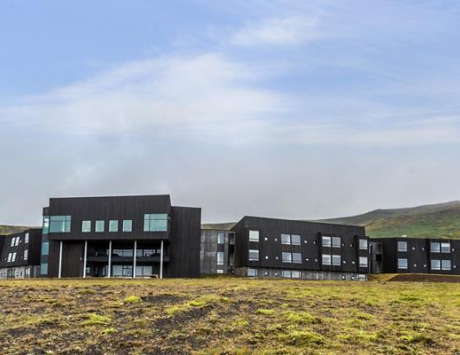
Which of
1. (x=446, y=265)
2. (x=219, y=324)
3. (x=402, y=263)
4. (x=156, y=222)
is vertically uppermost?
(x=156, y=222)

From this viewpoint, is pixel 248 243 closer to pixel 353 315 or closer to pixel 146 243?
pixel 146 243

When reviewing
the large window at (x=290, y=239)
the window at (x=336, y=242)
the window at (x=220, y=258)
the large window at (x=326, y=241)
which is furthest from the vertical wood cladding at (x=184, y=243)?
the window at (x=336, y=242)

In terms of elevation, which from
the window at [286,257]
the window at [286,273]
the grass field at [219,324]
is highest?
the window at [286,257]

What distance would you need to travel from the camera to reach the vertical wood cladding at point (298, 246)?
98.6 m

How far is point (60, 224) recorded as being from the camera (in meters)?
90.4

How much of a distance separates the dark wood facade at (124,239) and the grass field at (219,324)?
46776 millimetres

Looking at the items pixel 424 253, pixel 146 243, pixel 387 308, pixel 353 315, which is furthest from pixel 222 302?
pixel 424 253

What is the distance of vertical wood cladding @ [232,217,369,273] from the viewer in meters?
98.6

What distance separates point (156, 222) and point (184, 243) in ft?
19.5

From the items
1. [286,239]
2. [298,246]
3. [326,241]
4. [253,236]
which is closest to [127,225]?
[253,236]

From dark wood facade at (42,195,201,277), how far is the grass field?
46.8 metres

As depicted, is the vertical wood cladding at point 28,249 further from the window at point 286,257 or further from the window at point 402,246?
the window at point 402,246

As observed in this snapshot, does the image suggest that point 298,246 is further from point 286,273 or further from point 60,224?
point 60,224

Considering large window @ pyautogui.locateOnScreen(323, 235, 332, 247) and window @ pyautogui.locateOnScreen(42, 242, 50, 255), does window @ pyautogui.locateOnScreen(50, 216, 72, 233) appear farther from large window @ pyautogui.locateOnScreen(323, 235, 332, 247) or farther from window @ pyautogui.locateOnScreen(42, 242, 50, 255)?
large window @ pyautogui.locateOnScreen(323, 235, 332, 247)
